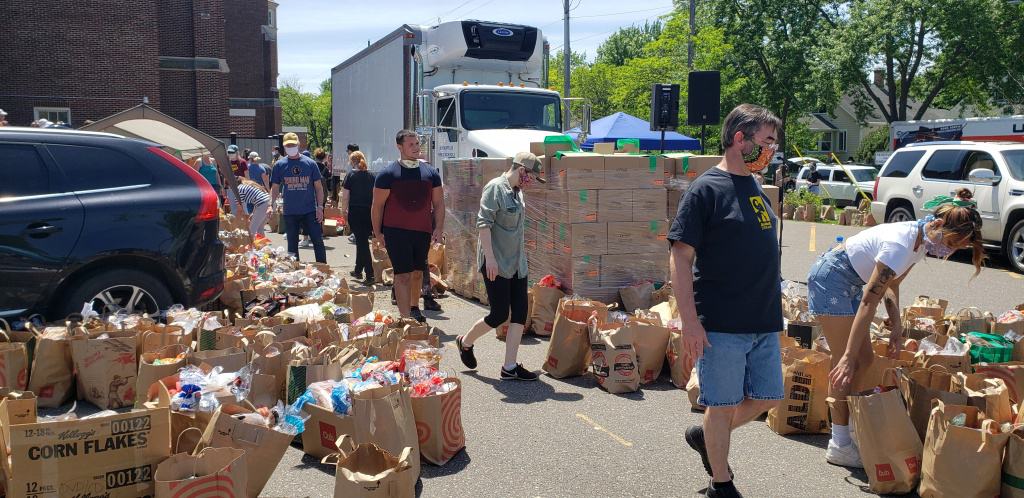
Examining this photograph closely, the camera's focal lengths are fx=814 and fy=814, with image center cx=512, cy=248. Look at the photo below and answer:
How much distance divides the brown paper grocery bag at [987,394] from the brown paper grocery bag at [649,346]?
6.86 ft

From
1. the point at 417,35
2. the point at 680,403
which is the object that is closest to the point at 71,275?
the point at 680,403

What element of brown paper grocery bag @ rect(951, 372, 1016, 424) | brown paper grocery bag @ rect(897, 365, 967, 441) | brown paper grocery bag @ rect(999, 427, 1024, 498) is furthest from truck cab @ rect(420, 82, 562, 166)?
brown paper grocery bag @ rect(999, 427, 1024, 498)

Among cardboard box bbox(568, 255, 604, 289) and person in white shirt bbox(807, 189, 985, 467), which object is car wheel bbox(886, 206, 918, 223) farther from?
person in white shirt bbox(807, 189, 985, 467)

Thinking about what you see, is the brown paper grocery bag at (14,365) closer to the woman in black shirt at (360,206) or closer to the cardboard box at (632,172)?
the cardboard box at (632,172)

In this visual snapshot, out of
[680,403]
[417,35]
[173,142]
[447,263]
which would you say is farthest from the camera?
[173,142]

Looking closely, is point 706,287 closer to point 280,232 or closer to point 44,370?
point 44,370

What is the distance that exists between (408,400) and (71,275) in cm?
319

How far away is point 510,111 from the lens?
14125 millimetres

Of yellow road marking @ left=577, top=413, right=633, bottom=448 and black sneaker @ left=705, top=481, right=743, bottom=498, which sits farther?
yellow road marking @ left=577, top=413, right=633, bottom=448

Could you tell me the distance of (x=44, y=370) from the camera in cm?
532

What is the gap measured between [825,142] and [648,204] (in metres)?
57.6

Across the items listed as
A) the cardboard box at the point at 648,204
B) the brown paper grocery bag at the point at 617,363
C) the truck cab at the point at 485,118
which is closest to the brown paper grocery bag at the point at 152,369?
the brown paper grocery bag at the point at 617,363

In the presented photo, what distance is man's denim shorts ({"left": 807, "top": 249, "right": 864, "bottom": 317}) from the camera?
455 cm

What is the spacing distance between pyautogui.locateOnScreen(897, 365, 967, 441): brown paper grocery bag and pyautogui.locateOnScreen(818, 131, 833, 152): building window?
59.6 metres
